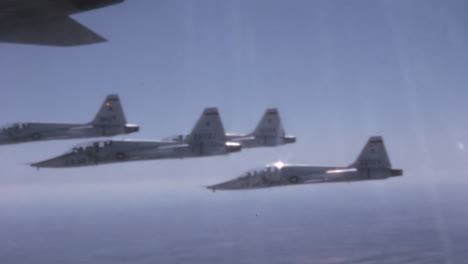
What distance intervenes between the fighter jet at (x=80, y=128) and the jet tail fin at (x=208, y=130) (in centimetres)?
420

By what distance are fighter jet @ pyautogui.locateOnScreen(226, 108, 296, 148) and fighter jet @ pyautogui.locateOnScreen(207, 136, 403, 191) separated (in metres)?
2.50

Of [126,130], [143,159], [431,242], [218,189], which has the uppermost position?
[126,130]

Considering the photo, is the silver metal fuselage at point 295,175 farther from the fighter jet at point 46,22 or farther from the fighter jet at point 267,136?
the fighter jet at point 46,22

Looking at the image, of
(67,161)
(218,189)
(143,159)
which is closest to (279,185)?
(218,189)

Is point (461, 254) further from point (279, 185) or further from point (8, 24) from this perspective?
point (8, 24)

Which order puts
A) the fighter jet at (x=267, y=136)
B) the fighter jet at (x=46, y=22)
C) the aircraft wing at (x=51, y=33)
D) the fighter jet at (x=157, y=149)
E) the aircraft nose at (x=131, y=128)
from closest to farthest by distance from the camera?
1. the fighter jet at (x=46, y=22)
2. the aircraft wing at (x=51, y=33)
3. the fighter jet at (x=157, y=149)
4. the aircraft nose at (x=131, y=128)
5. the fighter jet at (x=267, y=136)

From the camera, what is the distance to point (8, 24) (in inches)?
241

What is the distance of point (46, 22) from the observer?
6.37m

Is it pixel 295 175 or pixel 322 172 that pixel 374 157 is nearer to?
pixel 322 172

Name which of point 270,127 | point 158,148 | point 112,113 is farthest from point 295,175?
point 112,113

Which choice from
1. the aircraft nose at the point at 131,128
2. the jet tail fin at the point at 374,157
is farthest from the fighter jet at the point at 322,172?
the aircraft nose at the point at 131,128

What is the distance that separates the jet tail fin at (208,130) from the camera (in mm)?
25828

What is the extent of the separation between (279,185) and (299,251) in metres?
165

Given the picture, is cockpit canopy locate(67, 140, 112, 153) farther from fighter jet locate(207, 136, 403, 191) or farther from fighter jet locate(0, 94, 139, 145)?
fighter jet locate(207, 136, 403, 191)
